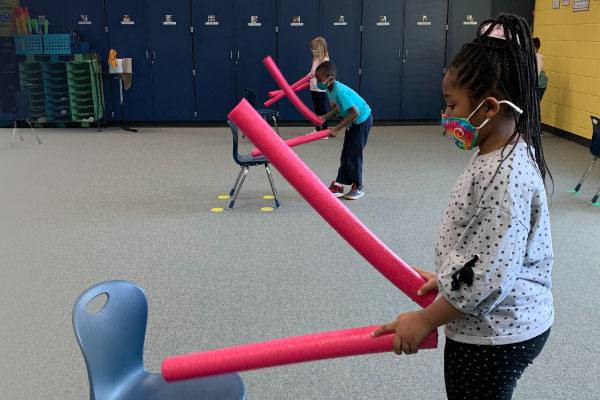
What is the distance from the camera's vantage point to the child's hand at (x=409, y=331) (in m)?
1.21

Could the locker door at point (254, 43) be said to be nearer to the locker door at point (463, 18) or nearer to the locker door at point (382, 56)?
the locker door at point (382, 56)

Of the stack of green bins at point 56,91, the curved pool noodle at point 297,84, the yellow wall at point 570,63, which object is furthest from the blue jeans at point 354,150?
the stack of green bins at point 56,91

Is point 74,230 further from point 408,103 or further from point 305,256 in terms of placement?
point 408,103

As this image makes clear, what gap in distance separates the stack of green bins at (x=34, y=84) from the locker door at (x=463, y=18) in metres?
6.83

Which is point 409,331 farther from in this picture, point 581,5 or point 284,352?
point 581,5

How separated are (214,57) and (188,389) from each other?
856 cm

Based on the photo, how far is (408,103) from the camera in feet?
32.9

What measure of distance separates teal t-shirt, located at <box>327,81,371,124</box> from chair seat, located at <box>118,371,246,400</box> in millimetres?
3824

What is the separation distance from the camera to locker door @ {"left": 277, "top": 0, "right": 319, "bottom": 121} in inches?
376

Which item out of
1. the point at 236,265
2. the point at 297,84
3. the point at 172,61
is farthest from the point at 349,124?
the point at 172,61

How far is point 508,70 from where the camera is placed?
1242mm

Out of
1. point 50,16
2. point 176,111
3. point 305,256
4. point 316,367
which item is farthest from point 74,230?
point 50,16

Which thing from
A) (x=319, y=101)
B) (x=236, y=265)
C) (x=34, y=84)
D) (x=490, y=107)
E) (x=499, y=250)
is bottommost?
(x=236, y=265)

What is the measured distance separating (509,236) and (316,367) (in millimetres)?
1693
